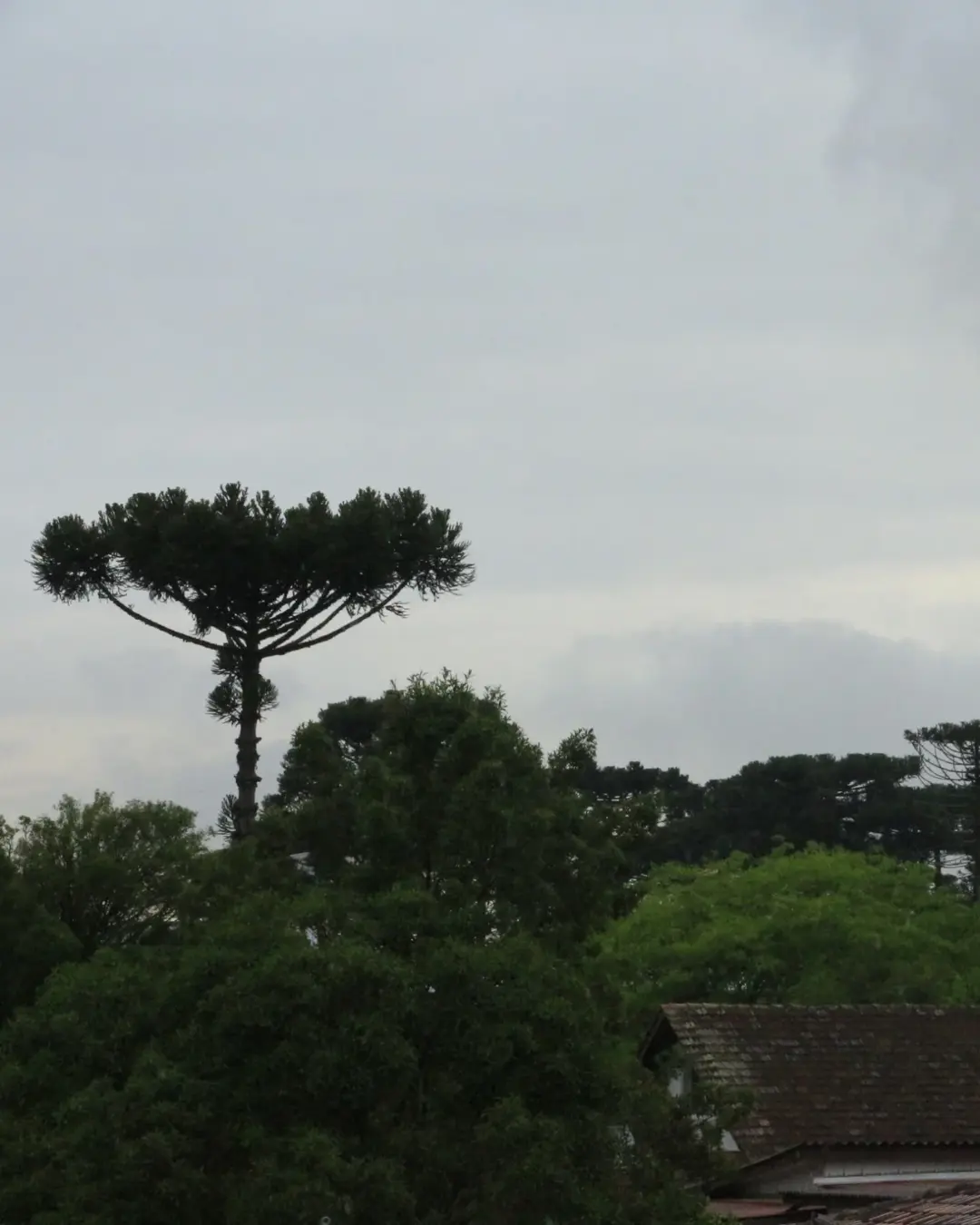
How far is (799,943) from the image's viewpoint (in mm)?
36562

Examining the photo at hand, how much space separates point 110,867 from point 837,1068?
33.7ft

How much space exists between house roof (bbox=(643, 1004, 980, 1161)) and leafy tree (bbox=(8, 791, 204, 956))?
7.40m

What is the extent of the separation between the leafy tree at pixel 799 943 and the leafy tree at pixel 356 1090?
21702mm

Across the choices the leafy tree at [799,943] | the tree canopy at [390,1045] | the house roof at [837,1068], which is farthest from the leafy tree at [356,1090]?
the leafy tree at [799,943]

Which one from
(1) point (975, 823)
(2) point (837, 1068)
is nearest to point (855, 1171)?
(2) point (837, 1068)

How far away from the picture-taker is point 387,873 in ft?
45.4

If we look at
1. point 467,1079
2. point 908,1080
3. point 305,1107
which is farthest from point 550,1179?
point 908,1080

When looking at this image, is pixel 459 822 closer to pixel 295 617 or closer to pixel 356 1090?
pixel 356 1090

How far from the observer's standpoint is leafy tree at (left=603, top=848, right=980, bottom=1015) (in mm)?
35844

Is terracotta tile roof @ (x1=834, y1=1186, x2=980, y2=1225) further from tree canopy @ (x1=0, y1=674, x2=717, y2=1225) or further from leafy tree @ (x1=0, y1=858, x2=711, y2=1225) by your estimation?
leafy tree @ (x1=0, y1=858, x2=711, y2=1225)

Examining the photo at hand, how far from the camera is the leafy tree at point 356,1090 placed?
11.6m

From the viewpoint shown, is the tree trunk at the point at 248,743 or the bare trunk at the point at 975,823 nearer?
the tree trunk at the point at 248,743

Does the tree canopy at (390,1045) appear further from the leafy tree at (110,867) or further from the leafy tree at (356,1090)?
the leafy tree at (110,867)

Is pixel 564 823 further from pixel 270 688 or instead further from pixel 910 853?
pixel 910 853
